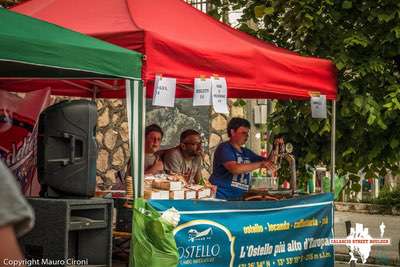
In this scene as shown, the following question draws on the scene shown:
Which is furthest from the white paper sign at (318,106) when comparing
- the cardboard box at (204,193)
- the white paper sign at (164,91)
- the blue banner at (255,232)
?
the white paper sign at (164,91)

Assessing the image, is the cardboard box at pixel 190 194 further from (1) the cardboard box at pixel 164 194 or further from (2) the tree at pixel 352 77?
(2) the tree at pixel 352 77

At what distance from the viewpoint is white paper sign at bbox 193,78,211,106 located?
661 cm

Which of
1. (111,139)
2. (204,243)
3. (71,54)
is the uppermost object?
(71,54)

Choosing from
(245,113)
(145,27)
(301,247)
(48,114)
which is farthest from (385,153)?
(245,113)

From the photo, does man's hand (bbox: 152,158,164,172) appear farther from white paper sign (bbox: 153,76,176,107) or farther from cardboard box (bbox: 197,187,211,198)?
white paper sign (bbox: 153,76,176,107)

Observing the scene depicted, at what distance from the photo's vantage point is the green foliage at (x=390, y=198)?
62.3 ft

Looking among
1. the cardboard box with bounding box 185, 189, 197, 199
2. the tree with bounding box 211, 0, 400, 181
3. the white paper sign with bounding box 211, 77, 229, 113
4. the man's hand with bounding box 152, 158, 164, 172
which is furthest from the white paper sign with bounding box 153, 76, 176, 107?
the tree with bounding box 211, 0, 400, 181

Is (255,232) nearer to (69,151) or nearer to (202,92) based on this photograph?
(202,92)

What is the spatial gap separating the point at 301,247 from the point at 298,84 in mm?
1609

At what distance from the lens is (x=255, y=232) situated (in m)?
7.34

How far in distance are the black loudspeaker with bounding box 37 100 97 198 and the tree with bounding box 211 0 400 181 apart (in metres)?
3.37

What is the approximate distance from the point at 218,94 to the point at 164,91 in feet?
1.99

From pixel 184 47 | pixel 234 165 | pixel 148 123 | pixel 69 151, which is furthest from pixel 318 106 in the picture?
pixel 148 123

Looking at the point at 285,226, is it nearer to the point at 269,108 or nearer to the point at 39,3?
the point at 39,3
